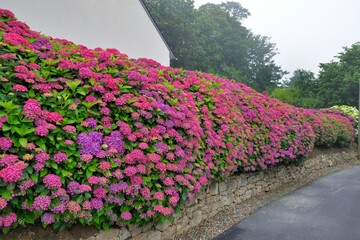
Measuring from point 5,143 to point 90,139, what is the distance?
851 millimetres

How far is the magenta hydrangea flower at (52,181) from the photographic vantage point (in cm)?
288

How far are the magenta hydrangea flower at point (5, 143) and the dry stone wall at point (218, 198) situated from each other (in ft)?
4.71

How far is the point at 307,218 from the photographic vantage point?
5969mm

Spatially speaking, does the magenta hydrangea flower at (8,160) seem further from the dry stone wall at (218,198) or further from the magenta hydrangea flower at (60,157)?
the dry stone wall at (218,198)

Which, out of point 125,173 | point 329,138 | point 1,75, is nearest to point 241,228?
point 125,173

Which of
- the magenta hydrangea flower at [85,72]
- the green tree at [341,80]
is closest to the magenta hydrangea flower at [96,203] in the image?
the magenta hydrangea flower at [85,72]

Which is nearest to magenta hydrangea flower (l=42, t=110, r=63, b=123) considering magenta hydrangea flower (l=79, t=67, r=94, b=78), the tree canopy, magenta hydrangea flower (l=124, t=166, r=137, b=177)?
magenta hydrangea flower (l=79, t=67, r=94, b=78)

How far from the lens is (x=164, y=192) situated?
3.88 m

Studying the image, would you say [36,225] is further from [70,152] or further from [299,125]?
[299,125]

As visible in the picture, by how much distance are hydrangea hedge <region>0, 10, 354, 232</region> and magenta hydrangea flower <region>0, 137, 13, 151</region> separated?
0.07 ft

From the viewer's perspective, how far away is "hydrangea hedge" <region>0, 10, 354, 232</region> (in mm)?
2891

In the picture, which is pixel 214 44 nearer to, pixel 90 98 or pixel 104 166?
pixel 90 98

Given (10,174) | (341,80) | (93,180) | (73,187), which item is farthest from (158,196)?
(341,80)

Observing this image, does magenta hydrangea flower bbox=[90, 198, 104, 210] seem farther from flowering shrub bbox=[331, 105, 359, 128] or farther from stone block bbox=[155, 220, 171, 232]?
flowering shrub bbox=[331, 105, 359, 128]
